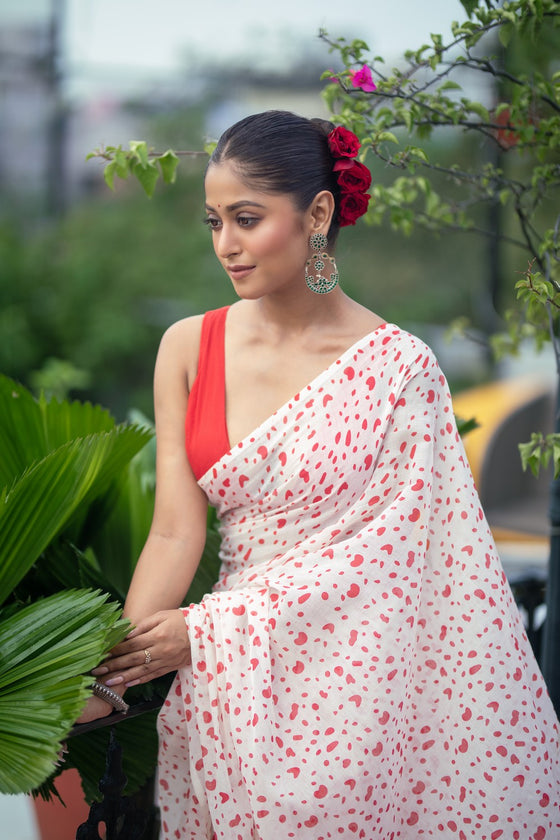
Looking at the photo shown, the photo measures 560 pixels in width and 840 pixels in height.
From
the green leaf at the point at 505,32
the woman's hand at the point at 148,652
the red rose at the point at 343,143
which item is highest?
the green leaf at the point at 505,32

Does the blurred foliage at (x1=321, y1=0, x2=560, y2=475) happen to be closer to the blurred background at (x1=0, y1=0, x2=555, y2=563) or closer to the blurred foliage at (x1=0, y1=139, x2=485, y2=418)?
the blurred foliage at (x1=0, y1=139, x2=485, y2=418)

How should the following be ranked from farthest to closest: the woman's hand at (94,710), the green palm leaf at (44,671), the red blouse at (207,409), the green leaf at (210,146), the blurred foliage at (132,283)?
the blurred foliage at (132,283) < the green leaf at (210,146) < the red blouse at (207,409) < the woman's hand at (94,710) < the green palm leaf at (44,671)

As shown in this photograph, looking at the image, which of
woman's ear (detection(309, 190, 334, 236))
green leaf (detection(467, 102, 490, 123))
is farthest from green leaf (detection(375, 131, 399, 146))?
green leaf (detection(467, 102, 490, 123))

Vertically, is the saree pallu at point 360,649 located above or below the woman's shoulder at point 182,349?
below

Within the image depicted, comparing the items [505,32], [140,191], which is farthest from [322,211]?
[140,191]

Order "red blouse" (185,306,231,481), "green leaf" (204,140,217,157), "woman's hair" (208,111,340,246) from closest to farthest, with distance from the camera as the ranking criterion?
1. "woman's hair" (208,111,340,246)
2. "red blouse" (185,306,231,481)
3. "green leaf" (204,140,217,157)

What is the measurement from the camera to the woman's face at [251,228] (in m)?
1.72

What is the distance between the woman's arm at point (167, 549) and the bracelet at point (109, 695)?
0.01m

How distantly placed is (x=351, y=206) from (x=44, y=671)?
1.03 metres

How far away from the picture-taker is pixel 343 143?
178 centimetres

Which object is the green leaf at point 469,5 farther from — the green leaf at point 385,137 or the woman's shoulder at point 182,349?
the woman's shoulder at point 182,349

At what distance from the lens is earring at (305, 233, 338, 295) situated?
1798 millimetres

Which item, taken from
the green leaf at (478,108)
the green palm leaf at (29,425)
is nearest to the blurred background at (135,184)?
the green leaf at (478,108)

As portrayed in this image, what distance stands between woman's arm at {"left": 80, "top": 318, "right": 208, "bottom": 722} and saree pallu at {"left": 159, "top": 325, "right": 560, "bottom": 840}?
5 centimetres
